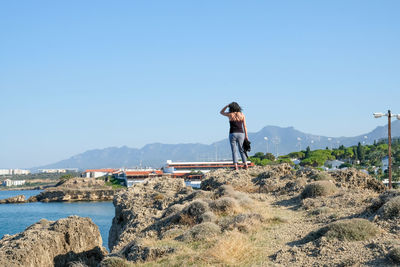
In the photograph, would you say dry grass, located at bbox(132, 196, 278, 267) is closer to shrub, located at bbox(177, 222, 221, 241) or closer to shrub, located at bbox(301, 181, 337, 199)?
shrub, located at bbox(177, 222, 221, 241)

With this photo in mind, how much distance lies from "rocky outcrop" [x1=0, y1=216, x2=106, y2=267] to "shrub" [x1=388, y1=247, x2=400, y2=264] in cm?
1043

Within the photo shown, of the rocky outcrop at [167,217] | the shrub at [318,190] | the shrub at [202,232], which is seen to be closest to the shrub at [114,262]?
the rocky outcrop at [167,217]

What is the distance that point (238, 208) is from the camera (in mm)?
15109

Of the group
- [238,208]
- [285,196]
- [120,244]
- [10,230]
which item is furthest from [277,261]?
[10,230]

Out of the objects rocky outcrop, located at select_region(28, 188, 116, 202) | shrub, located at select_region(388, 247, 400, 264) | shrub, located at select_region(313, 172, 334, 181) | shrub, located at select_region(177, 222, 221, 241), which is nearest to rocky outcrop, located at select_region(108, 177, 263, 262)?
shrub, located at select_region(177, 222, 221, 241)

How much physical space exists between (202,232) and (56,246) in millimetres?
7926

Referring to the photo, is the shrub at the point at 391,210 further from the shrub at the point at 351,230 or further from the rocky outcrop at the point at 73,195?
the rocky outcrop at the point at 73,195

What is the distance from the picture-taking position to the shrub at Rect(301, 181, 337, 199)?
1688cm

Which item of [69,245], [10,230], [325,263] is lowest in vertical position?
[10,230]

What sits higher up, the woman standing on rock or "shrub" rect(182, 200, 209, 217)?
→ the woman standing on rock

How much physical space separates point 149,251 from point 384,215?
19.8ft

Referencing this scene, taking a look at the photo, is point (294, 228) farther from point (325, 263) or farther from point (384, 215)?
point (325, 263)

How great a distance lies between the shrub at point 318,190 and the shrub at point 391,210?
5.18 meters

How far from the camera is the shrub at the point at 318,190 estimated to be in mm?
16875
